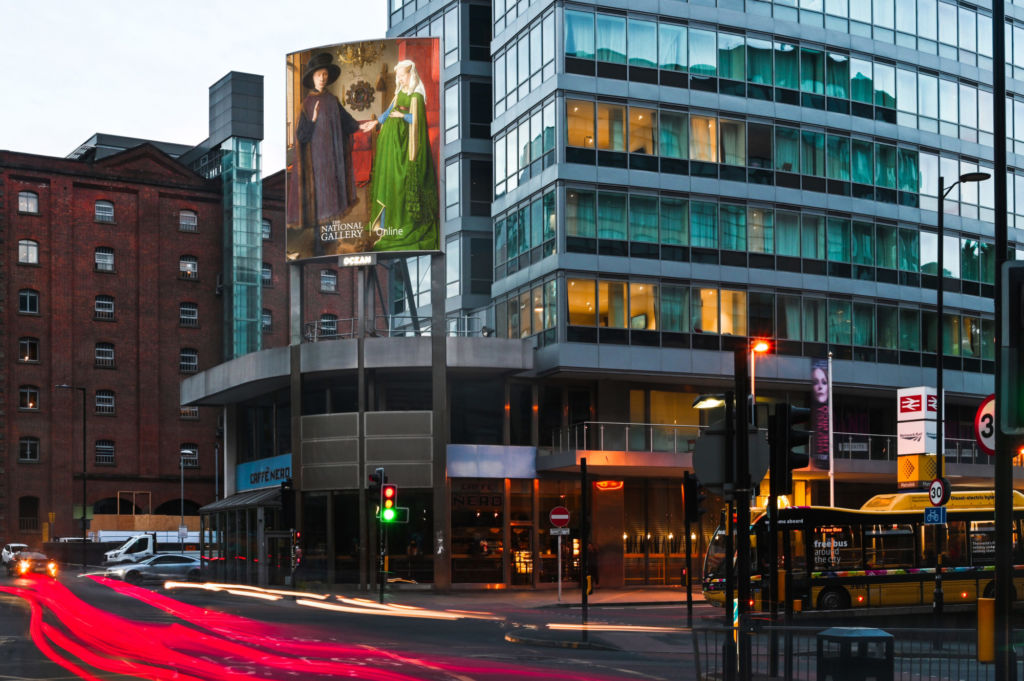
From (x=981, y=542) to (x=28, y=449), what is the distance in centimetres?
5999

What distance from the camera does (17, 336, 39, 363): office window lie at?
81.6 meters

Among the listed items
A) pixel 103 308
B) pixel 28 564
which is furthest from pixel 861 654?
pixel 103 308

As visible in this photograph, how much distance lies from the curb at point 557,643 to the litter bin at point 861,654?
39.3 feet

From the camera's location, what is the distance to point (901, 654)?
14648 millimetres

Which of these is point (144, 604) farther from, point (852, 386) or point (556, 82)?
point (852, 386)

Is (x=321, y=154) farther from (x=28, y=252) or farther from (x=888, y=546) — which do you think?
(x=28, y=252)

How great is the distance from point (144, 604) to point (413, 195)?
17996mm

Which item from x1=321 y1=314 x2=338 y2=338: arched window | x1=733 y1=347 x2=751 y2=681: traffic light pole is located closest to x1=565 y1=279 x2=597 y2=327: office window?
x1=733 y1=347 x2=751 y2=681: traffic light pole

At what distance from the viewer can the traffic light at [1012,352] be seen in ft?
29.5

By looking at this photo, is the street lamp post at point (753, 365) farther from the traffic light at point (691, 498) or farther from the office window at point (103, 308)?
the office window at point (103, 308)

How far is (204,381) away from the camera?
191 ft

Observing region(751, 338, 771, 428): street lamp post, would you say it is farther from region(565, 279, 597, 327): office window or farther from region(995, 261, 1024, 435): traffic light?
region(995, 261, 1024, 435): traffic light

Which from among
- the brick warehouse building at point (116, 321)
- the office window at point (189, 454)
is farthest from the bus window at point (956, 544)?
the office window at point (189, 454)

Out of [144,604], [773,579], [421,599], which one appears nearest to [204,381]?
[421,599]
